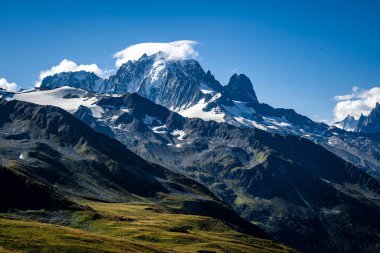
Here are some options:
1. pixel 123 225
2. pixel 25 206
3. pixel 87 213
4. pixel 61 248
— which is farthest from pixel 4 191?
pixel 61 248

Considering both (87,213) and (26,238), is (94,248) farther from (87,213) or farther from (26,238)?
(87,213)

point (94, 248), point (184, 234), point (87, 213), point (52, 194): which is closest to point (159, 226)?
point (184, 234)

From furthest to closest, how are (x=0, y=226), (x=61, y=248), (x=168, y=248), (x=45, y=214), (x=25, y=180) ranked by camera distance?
(x=25, y=180) → (x=45, y=214) → (x=168, y=248) → (x=0, y=226) → (x=61, y=248)

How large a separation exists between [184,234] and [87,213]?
31.8 m

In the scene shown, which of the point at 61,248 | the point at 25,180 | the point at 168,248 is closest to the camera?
the point at 61,248

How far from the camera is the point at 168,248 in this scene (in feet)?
470

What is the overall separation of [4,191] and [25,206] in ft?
28.6

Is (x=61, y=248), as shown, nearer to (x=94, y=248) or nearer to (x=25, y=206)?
(x=94, y=248)

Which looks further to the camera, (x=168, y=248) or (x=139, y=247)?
(x=168, y=248)

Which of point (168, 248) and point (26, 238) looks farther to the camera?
point (168, 248)

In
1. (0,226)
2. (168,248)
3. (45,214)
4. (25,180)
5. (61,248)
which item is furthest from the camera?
(25,180)

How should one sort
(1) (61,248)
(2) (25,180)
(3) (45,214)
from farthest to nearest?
(2) (25,180) → (3) (45,214) → (1) (61,248)

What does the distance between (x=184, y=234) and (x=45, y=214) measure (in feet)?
144

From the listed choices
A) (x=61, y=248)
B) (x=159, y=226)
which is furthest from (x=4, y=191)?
(x=61, y=248)
